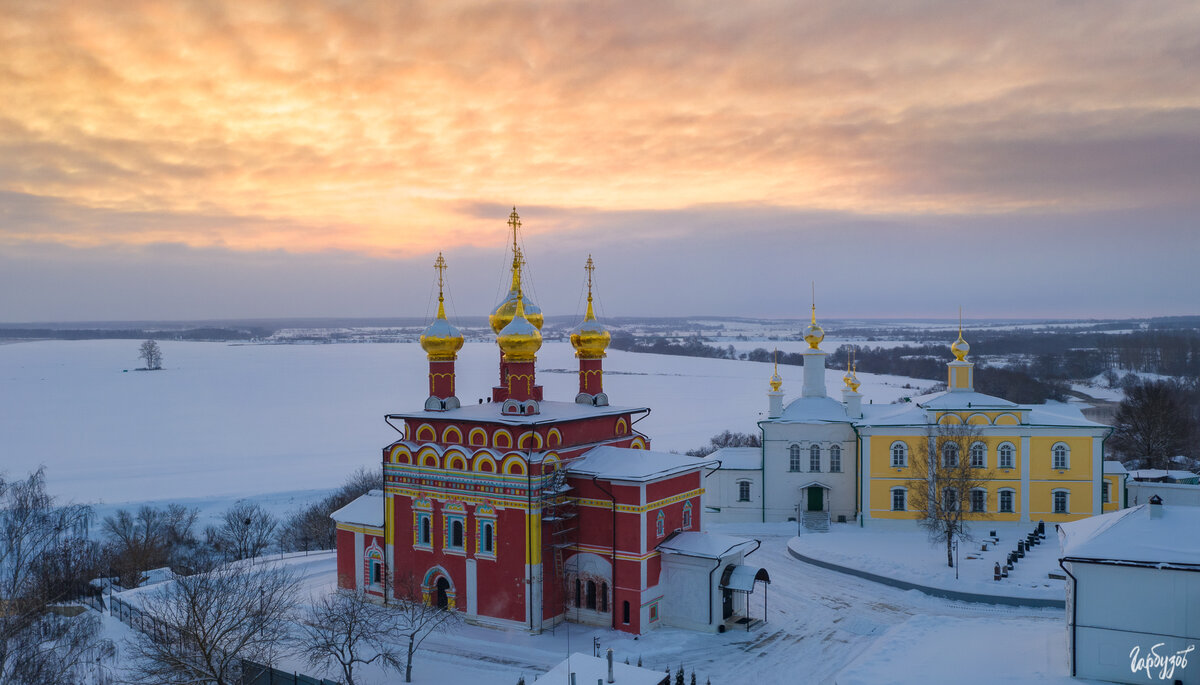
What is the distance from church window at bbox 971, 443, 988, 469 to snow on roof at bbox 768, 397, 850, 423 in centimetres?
393

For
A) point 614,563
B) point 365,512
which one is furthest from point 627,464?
point 365,512

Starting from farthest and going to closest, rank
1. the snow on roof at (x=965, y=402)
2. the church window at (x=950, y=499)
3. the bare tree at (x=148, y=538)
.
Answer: the snow on roof at (x=965, y=402) → the bare tree at (x=148, y=538) → the church window at (x=950, y=499)

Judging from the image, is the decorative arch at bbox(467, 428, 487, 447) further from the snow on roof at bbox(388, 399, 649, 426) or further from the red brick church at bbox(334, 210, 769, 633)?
the snow on roof at bbox(388, 399, 649, 426)

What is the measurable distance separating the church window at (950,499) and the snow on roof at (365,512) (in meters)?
15.1

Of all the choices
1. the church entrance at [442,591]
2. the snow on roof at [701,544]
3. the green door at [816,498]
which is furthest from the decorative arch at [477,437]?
the green door at [816,498]

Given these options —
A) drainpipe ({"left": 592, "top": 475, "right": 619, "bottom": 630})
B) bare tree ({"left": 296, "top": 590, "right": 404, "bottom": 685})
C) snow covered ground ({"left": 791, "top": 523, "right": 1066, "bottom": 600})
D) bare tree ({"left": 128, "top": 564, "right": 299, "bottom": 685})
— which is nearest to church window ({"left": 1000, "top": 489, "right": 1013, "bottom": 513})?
snow covered ground ({"left": 791, "top": 523, "right": 1066, "bottom": 600})

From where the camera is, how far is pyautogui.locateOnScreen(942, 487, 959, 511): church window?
23.5 metres

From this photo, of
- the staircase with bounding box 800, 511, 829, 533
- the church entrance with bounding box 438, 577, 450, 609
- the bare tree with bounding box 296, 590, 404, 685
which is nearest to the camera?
the bare tree with bounding box 296, 590, 404, 685

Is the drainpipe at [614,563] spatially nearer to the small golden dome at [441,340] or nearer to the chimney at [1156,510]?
the small golden dome at [441,340]

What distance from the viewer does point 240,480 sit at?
37.2 meters

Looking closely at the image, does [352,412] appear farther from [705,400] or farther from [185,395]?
[705,400]

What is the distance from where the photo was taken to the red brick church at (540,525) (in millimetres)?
18609

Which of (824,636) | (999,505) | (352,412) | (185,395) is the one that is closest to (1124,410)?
(999,505)

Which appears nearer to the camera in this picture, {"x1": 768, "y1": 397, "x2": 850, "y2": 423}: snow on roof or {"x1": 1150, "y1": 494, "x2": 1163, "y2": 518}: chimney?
{"x1": 1150, "y1": 494, "x2": 1163, "y2": 518}: chimney
